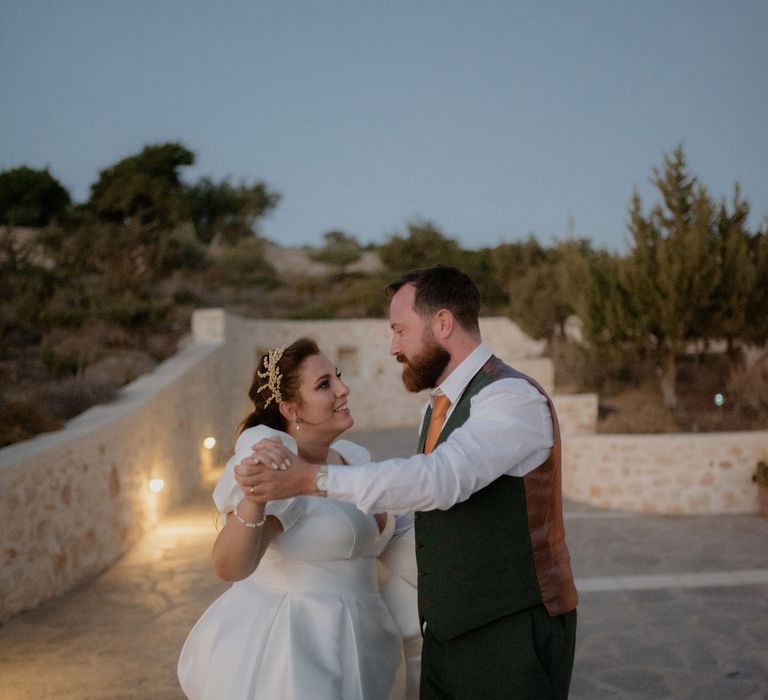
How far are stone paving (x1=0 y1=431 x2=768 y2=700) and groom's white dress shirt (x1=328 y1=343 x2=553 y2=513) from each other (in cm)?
249

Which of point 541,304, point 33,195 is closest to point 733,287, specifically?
point 541,304

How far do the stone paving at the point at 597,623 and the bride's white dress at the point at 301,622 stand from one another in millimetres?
1867

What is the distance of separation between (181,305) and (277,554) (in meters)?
15.0

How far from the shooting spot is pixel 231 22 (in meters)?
16.5

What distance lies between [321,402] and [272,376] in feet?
0.62

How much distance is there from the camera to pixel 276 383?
221 centimetres

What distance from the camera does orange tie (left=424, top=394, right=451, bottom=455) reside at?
188cm

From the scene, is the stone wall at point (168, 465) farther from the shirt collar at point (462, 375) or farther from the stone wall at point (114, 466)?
the shirt collar at point (462, 375)

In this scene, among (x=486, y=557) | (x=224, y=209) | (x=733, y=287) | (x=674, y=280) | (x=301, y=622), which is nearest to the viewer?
(x=486, y=557)

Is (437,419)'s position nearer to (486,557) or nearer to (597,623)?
(486,557)

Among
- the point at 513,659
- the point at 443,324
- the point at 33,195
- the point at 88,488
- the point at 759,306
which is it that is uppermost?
the point at 33,195

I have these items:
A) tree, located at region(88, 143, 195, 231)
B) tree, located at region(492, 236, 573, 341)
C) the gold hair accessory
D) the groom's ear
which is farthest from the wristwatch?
tree, located at region(88, 143, 195, 231)

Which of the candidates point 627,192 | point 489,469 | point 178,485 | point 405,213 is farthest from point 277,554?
point 405,213

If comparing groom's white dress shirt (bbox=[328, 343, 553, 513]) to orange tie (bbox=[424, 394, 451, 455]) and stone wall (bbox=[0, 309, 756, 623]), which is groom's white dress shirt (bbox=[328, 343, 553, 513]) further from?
stone wall (bbox=[0, 309, 756, 623])
